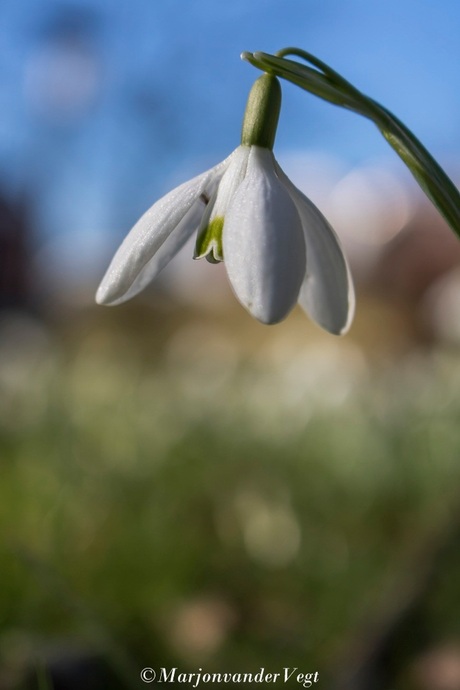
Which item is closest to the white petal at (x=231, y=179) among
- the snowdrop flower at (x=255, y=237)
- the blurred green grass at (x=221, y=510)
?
the snowdrop flower at (x=255, y=237)

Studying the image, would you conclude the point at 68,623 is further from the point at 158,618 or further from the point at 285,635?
the point at 285,635

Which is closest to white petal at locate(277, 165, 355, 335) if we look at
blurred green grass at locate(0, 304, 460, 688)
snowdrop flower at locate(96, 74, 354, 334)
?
snowdrop flower at locate(96, 74, 354, 334)

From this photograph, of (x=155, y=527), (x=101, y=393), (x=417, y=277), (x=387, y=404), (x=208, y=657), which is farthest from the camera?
(x=417, y=277)

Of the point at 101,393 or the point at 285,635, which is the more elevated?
the point at 101,393

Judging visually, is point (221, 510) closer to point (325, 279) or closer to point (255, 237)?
point (325, 279)

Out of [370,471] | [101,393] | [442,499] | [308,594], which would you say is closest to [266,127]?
[308,594]

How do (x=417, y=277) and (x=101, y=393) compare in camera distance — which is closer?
(x=101, y=393)
